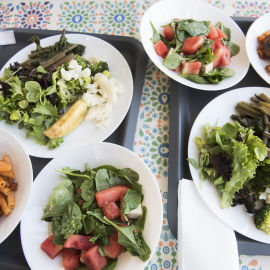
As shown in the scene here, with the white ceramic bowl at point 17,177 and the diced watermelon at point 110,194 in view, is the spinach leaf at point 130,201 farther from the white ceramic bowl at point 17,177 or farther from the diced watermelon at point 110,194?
the white ceramic bowl at point 17,177

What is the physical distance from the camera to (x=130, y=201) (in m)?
1.01

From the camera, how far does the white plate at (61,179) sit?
0.97 m

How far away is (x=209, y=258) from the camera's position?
1017 millimetres

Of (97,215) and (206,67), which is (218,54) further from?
(97,215)

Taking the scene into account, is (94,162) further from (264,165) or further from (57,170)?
(264,165)

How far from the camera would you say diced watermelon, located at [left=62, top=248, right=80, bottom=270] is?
0.98m

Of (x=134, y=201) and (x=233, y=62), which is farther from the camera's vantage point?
(x=233, y=62)

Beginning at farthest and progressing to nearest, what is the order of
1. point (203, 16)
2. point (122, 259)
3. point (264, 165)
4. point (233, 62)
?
point (203, 16) < point (233, 62) < point (264, 165) < point (122, 259)

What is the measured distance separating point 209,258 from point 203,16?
4.32 ft

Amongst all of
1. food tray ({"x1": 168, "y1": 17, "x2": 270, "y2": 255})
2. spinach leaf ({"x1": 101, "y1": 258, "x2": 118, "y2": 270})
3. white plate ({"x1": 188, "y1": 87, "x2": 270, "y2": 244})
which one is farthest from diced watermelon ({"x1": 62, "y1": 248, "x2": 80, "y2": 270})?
white plate ({"x1": 188, "y1": 87, "x2": 270, "y2": 244})

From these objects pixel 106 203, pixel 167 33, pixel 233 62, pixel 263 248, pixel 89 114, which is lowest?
pixel 263 248

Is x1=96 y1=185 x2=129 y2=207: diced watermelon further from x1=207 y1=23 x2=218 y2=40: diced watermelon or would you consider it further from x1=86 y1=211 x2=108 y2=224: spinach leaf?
x1=207 y1=23 x2=218 y2=40: diced watermelon

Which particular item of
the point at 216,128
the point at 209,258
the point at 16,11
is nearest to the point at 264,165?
the point at 216,128

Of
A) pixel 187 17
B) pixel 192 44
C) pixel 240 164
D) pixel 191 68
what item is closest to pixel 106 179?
pixel 240 164
